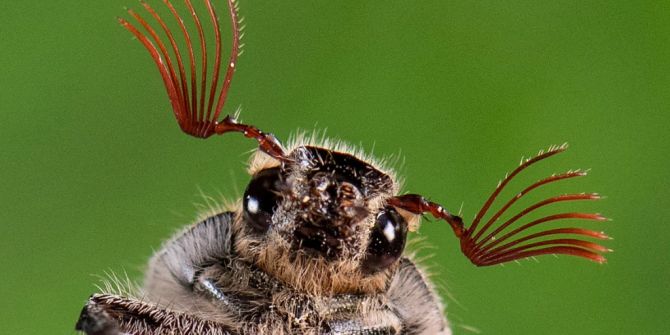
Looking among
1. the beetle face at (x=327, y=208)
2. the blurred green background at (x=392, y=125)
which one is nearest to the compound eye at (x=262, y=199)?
the beetle face at (x=327, y=208)

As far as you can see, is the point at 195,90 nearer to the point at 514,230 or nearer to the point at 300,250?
the point at 300,250

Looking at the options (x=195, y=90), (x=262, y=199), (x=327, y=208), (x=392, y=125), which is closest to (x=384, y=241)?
(x=327, y=208)

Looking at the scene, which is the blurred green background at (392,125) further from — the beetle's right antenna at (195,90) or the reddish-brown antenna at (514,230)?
the beetle's right antenna at (195,90)

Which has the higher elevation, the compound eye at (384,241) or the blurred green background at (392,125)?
the blurred green background at (392,125)

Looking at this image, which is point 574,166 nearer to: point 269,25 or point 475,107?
point 475,107

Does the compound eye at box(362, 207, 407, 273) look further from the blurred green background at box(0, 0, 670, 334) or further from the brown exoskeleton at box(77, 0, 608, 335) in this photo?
the blurred green background at box(0, 0, 670, 334)
